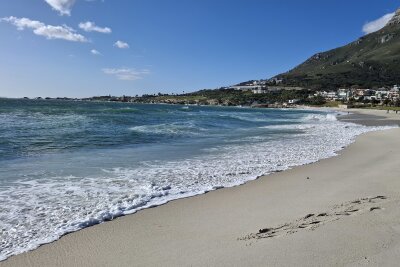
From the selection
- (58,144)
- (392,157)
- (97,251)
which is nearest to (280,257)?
(97,251)

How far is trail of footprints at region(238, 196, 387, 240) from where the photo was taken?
5969 millimetres

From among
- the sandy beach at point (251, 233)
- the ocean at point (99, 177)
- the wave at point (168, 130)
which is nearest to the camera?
the sandy beach at point (251, 233)

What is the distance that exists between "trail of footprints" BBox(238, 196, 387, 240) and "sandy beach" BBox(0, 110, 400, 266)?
0.6 inches

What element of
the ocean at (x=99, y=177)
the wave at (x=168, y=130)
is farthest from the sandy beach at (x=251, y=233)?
the wave at (x=168, y=130)

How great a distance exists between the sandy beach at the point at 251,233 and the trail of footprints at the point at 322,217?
0.6 inches

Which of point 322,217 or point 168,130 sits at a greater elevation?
point 322,217

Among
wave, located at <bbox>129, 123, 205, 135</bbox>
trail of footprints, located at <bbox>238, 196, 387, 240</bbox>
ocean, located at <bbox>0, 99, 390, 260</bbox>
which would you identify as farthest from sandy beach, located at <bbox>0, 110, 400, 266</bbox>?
wave, located at <bbox>129, 123, 205, 135</bbox>

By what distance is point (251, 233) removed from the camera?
19.7 ft

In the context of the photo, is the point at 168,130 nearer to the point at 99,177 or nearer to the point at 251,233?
the point at 99,177

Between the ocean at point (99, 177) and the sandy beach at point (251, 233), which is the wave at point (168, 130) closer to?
the ocean at point (99, 177)


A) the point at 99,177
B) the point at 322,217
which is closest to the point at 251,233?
the point at 322,217

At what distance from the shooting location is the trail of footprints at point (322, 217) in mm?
5969

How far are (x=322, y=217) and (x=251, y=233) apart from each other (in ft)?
5.25

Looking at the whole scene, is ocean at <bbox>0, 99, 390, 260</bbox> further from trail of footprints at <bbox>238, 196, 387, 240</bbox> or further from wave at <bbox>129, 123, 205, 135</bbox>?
wave at <bbox>129, 123, 205, 135</bbox>
